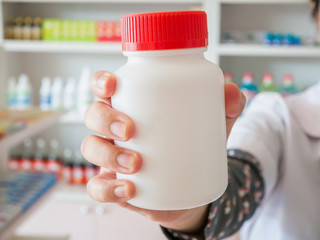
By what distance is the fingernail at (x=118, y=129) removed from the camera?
1.16 feet

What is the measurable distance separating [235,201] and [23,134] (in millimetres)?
627

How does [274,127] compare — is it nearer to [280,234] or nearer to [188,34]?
[280,234]

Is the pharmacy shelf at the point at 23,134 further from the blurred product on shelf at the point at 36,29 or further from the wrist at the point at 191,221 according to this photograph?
the blurred product on shelf at the point at 36,29

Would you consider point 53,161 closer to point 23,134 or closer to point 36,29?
point 36,29

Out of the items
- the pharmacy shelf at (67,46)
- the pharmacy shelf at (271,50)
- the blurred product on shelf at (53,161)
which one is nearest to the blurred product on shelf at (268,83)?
the pharmacy shelf at (271,50)

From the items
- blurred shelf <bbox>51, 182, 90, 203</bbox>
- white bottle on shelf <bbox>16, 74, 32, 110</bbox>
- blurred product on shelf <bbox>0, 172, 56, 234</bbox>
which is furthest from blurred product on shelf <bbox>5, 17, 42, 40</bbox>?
blurred product on shelf <bbox>0, 172, 56, 234</bbox>

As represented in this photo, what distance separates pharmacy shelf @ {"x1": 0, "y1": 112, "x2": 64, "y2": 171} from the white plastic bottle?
68 centimetres

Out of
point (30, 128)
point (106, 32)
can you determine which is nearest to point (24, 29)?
point (106, 32)

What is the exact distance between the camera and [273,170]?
34.9 inches

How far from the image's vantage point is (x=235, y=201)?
0.74 metres

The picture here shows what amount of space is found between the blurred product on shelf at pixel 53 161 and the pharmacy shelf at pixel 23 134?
1.06m

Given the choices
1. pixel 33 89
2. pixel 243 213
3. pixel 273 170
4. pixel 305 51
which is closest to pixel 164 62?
pixel 243 213

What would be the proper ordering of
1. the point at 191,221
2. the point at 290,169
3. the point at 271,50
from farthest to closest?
1. the point at 271,50
2. the point at 290,169
3. the point at 191,221

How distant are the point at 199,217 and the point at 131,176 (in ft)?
0.89
